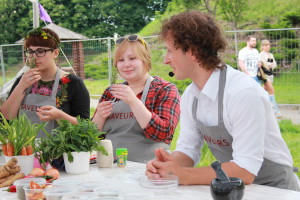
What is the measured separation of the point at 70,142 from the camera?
2.10 metres

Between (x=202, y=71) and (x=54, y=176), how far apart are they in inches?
36.2

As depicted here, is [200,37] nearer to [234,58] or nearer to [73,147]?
[73,147]

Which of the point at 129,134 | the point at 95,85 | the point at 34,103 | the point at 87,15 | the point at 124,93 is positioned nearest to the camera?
the point at 124,93

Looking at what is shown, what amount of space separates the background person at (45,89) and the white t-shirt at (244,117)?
4.82 feet

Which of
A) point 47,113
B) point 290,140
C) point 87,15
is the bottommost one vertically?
point 290,140

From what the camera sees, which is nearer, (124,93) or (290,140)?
(124,93)

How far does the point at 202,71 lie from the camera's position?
6.77 ft

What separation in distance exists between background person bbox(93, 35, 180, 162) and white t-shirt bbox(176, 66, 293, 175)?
464 mm

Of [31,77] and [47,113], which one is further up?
[31,77]

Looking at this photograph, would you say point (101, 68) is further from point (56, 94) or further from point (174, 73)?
point (174, 73)

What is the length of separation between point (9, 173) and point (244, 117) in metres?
1.16

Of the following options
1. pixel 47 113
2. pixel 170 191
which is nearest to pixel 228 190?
pixel 170 191

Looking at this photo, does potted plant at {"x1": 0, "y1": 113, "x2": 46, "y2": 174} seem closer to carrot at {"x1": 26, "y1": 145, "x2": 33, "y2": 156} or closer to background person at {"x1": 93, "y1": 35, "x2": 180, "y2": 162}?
carrot at {"x1": 26, "y1": 145, "x2": 33, "y2": 156}

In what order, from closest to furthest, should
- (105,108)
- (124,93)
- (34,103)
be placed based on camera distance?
(124,93), (105,108), (34,103)
